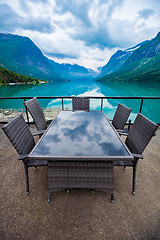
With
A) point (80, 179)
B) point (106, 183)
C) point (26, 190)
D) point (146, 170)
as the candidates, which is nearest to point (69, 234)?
point (80, 179)

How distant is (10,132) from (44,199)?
99 cm

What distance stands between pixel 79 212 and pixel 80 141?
850 millimetres

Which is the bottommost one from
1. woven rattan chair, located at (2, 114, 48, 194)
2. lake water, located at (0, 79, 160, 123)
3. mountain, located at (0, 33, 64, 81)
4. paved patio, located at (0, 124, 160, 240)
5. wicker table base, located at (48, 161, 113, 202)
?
lake water, located at (0, 79, 160, 123)

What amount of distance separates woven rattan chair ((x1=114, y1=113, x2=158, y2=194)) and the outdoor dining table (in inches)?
10.9

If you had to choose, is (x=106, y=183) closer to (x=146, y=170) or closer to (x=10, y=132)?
(x=146, y=170)

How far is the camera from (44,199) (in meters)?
1.49

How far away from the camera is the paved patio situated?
45.4 inches

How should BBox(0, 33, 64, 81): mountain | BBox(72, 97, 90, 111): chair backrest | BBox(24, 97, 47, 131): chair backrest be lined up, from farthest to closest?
BBox(0, 33, 64, 81): mountain, BBox(72, 97, 90, 111): chair backrest, BBox(24, 97, 47, 131): chair backrest

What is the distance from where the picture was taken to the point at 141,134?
147 cm

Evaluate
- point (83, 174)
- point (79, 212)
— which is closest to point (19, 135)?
point (83, 174)

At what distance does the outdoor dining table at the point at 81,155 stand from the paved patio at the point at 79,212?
227 millimetres

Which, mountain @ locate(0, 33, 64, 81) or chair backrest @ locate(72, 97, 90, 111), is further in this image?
mountain @ locate(0, 33, 64, 81)

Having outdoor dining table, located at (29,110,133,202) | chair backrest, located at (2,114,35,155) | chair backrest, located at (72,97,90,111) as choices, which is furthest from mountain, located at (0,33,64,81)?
outdoor dining table, located at (29,110,133,202)

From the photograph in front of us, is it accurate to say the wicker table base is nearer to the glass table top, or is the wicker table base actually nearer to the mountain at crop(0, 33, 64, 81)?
the glass table top
